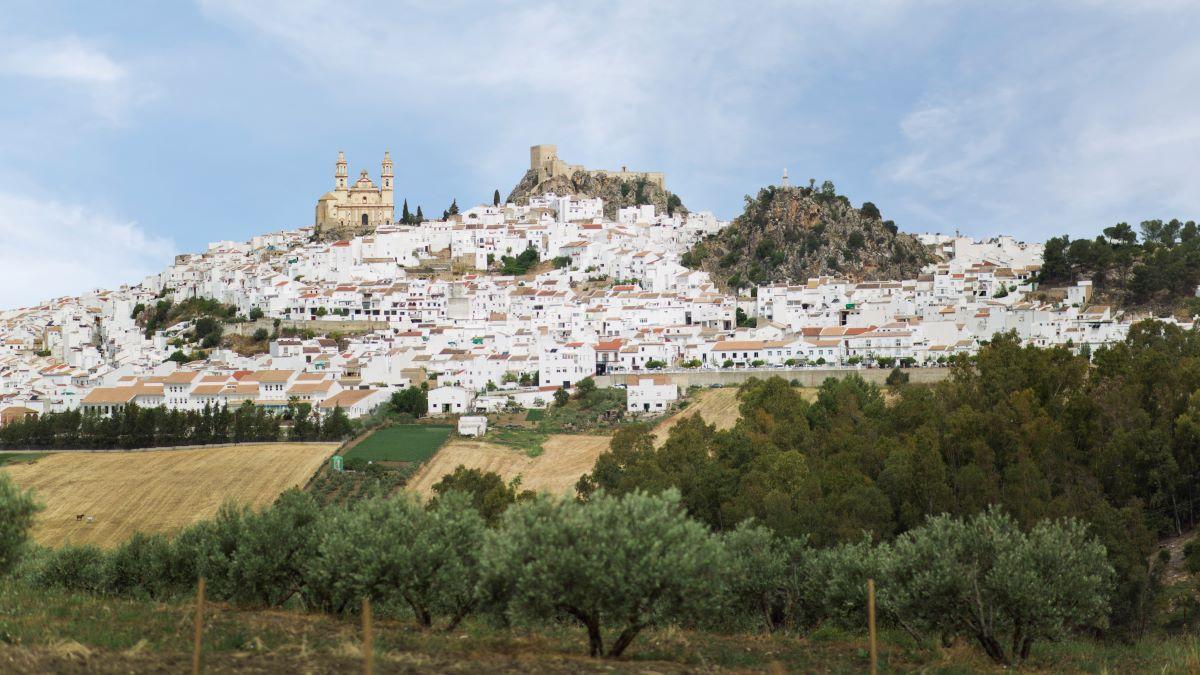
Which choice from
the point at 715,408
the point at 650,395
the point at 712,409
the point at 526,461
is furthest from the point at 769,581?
the point at 650,395

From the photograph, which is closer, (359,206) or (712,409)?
(712,409)

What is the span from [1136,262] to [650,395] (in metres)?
32.5

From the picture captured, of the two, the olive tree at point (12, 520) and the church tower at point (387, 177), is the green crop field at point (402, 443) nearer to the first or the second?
the olive tree at point (12, 520)

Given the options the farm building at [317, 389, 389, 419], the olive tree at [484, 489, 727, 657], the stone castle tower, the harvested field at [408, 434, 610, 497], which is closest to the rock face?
the stone castle tower

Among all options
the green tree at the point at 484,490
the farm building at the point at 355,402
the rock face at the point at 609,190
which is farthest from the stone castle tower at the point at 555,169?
the green tree at the point at 484,490

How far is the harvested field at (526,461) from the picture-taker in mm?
45281

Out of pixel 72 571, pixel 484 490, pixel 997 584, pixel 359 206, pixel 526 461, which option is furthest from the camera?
pixel 359 206

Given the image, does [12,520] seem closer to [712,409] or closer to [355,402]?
[712,409]

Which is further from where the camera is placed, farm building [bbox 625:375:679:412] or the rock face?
the rock face

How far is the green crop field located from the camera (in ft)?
162

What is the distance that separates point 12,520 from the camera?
18.2 m

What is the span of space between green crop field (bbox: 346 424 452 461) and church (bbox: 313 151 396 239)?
55201 millimetres

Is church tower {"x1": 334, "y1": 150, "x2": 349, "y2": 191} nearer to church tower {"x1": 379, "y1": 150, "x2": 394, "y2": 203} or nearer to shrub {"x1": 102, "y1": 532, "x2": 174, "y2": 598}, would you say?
church tower {"x1": 379, "y1": 150, "x2": 394, "y2": 203}

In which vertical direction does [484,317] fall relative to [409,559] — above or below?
above
